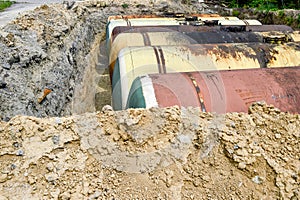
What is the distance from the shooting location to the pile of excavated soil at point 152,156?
2.65 metres

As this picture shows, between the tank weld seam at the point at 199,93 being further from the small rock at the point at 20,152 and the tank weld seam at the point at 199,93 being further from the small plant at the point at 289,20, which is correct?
the small plant at the point at 289,20

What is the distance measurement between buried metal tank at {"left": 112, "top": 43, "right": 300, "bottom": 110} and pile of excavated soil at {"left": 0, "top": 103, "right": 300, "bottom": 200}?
6.17 feet

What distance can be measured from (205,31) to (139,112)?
4.73m

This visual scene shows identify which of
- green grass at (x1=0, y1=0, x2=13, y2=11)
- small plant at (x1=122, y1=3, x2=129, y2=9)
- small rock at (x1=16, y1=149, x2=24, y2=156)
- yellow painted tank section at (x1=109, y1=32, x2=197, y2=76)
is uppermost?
green grass at (x1=0, y1=0, x2=13, y2=11)

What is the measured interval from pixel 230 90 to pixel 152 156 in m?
1.81

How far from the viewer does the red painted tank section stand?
12.9 ft

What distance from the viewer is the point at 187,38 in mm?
6723

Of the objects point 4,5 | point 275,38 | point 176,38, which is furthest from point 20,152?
point 4,5

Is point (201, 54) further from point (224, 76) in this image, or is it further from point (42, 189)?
point (42, 189)

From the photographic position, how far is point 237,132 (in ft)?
10.4

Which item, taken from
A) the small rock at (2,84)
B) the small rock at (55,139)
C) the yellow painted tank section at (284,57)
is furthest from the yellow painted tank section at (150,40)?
the small rock at (55,139)

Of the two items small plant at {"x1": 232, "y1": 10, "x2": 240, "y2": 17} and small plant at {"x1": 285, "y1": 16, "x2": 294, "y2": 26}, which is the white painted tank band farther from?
small plant at {"x1": 232, "y1": 10, "x2": 240, "y2": 17}

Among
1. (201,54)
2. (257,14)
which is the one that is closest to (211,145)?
(201,54)

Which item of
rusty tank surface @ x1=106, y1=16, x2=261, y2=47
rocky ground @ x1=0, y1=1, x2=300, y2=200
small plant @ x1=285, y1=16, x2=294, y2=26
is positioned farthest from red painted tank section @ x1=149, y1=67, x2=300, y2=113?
small plant @ x1=285, y1=16, x2=294, y2=26
